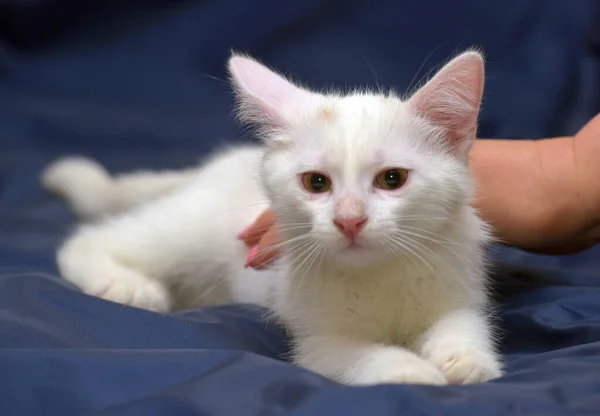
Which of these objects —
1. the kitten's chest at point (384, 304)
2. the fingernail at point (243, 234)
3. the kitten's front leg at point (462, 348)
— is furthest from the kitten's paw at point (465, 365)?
the fingernail at point (243, 234)

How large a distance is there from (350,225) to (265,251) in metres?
0.35

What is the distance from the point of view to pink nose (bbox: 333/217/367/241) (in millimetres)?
1092

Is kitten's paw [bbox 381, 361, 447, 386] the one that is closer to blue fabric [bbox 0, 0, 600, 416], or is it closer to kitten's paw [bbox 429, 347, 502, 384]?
kitten's paw [bbox 429, 347, 502, 384]

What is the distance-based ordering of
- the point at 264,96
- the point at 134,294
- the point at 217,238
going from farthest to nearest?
1. the point at 217,238
2. the point at 134,294
3. the point at 264,96

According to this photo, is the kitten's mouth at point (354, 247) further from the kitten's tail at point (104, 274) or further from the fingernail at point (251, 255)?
the kitten's tail at point (104, 274)

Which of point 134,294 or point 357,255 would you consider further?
point 134,294

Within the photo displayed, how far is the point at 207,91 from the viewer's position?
2867mm

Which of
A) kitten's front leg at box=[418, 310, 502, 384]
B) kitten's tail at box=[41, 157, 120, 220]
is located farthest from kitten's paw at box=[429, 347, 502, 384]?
kitten's tail at box=[41, 157, 120, 220]

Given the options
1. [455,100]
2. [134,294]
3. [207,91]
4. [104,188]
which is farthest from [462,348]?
[207,91]

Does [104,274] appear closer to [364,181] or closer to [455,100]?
[364,181]

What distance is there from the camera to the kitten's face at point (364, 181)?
3.66 ft

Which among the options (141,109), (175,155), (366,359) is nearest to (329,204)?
(366,359)

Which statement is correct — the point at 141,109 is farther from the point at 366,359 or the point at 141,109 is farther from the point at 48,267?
the point at 366,359

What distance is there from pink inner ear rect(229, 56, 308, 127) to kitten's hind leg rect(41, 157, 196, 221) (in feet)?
2.36
